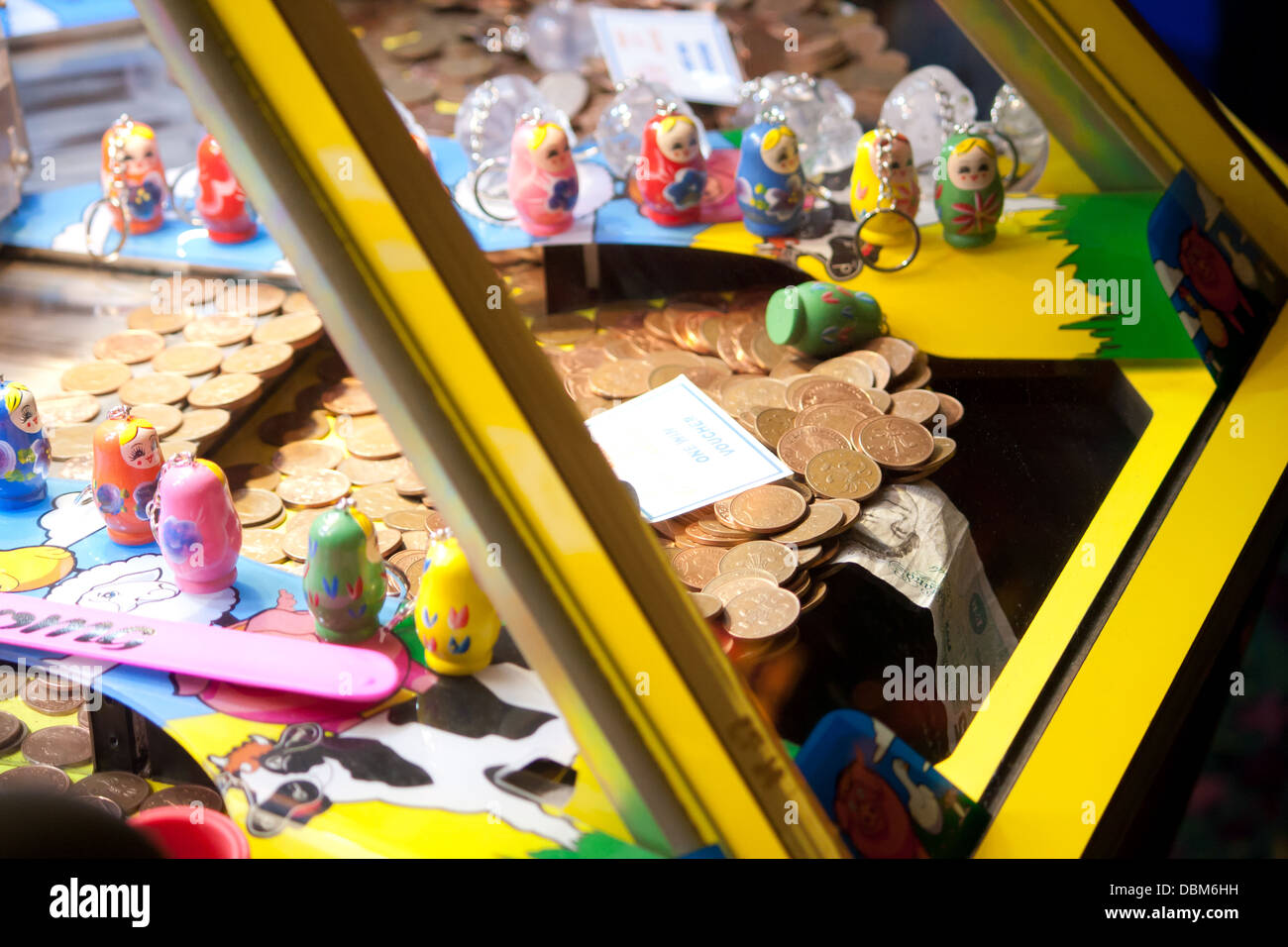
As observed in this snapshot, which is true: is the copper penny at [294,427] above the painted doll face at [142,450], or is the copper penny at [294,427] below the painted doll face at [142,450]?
below

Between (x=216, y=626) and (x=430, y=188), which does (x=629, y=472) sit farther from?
(x=430, y=188)

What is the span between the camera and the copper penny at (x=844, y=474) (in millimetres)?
1487

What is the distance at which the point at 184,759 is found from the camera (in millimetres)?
1290

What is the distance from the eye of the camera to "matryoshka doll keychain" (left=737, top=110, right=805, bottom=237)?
199cm

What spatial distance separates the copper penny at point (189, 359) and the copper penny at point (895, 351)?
1002mm

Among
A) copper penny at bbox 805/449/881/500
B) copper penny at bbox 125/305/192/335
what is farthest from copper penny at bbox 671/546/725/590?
copper penny at bbox 125/305/192/335

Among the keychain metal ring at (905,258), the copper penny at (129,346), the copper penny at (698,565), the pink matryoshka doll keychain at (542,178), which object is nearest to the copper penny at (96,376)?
the copper penny at (129,346)

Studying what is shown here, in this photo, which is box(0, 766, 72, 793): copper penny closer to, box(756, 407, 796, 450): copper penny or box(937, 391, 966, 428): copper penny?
box(756, 407, 796, 450): copper penny

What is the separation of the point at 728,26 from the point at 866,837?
2.44m

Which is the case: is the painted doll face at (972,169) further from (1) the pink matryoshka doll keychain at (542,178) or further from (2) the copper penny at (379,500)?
(2) the copper penny at (379,500)

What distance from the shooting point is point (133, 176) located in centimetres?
205

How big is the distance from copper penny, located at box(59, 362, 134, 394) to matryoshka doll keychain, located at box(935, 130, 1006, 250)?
133cm

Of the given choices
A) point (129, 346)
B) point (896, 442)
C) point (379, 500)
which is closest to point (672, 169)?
point (896, 442)

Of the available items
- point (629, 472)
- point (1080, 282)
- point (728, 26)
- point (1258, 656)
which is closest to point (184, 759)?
point (629, 472)
